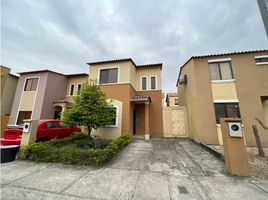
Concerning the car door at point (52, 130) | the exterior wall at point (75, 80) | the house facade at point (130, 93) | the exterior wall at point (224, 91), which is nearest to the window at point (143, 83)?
the house facade at point (130, 93)

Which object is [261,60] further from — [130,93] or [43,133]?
[43,133]

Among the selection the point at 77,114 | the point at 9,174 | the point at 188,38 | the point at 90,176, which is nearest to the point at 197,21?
the point at 188,38

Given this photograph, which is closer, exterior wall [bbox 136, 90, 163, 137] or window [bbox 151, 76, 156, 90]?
exterior wall [bbox 136, 90, 163, 137]

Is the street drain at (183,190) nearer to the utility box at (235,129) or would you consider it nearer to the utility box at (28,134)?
the utility box at (235,129)

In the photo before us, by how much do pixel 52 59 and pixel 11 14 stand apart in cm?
950

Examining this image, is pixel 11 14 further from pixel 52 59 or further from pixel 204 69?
pixel 204 69

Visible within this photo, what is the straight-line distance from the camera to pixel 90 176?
4.30 m

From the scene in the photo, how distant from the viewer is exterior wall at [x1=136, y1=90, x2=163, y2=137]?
1202 centimetres

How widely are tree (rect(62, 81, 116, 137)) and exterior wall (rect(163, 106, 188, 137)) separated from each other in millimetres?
6366

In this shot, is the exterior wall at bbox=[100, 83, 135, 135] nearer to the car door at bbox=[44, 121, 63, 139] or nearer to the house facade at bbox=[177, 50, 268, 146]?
the car door at bbox=[44, 121, 63, 139]

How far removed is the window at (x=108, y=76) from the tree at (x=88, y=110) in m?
3.52

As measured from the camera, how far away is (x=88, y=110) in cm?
729

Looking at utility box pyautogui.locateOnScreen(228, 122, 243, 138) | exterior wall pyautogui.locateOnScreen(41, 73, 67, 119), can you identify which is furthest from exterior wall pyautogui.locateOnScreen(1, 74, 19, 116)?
utility box pyautogui.locateOnScreen(228, 122, 243, 138)

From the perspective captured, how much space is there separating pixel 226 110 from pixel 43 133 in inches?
510
